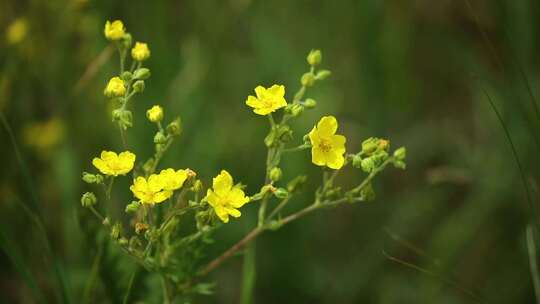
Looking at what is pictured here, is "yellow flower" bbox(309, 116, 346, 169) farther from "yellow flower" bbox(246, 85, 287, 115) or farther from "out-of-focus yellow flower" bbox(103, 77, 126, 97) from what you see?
"out-of-focus yellow flower" bbox(103, 77, 126, 97)

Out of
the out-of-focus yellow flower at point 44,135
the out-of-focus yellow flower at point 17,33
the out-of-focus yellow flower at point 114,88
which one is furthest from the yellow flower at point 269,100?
the out-of-focus yellow flower at point 44,135

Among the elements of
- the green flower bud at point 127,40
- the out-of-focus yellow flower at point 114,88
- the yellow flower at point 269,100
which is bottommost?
the yellow flower at point 269,100

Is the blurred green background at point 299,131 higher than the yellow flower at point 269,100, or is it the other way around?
the yellow flower at point 269,100

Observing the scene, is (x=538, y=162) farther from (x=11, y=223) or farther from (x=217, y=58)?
(x=11, y=223)

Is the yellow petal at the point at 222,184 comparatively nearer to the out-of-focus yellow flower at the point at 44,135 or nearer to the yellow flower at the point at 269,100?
the yellow flower at the point at 269,100

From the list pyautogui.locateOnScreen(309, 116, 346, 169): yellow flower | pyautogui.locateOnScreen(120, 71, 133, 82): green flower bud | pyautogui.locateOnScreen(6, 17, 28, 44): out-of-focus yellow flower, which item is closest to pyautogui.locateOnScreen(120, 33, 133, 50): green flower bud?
pyautogui.locateOnScreen(120, 71, 133, 82): green flower bud

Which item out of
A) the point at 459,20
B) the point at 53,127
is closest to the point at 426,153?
the point at 459,20

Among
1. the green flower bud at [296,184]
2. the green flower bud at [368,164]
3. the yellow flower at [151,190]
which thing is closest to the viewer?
the yellow flower at [151,190]
